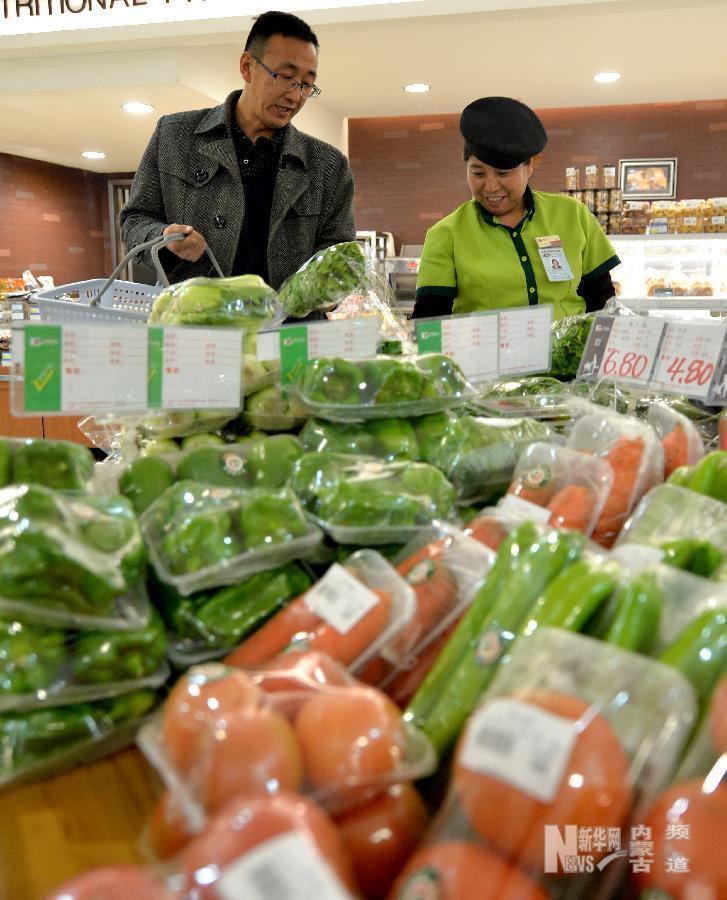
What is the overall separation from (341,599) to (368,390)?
1.75 ft

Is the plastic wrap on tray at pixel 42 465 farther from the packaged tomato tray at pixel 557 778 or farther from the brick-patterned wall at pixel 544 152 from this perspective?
the brick-patterned wall at pixel 544 152

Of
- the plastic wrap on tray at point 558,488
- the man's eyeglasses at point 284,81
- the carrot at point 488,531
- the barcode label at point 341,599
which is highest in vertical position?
the man's eyeglasses at point 284,81

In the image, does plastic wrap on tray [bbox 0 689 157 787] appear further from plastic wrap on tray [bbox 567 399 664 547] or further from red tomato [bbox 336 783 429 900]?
plastic wrap on tray [bbox 567 399 664 547]

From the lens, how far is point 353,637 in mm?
867

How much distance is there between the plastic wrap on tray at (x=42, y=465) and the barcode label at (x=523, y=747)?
2.33ft

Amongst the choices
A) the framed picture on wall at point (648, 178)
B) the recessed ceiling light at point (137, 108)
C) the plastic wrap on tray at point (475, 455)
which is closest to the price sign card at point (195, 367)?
the plastic wrap on tray at point (475, 455)

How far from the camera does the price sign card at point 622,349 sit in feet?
5.82

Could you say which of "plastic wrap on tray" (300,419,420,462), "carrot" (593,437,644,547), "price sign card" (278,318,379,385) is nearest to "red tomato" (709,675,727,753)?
Result: "carrot" (593,437,644,547)

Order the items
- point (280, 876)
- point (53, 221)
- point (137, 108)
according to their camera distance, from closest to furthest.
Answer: point (280, 876)
point (137, 108)
point (53, 221)

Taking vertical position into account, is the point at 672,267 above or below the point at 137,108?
below

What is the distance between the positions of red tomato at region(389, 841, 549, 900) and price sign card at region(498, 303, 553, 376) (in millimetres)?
1415

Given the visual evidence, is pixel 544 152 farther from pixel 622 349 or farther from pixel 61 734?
pixel 61 734

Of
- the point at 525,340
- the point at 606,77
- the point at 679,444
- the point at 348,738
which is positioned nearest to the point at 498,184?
the point at 525,340

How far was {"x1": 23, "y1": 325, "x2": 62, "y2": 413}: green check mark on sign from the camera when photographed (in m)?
1.26
